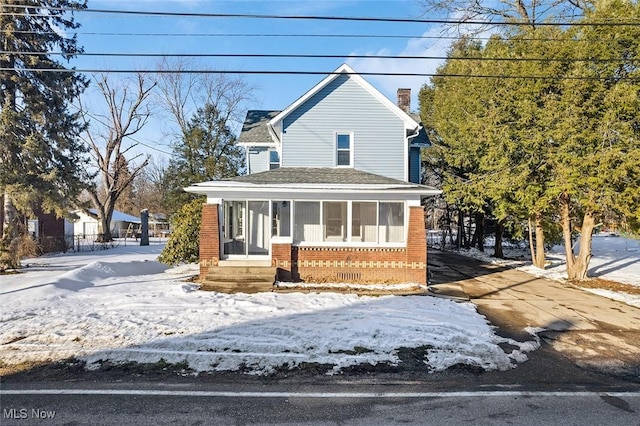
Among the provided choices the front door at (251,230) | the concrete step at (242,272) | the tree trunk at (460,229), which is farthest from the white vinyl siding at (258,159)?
the tree trunk at (460,229)

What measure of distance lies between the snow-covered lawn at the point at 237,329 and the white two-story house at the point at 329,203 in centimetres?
204

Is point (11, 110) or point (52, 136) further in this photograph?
point (52, 136)

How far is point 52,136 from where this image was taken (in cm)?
2005

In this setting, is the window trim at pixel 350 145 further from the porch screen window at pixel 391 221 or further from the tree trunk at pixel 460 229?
the tree trunk at pixel 460 229

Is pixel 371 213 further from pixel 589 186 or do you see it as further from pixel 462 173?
pixel 462 173

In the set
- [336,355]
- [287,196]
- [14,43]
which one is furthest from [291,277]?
[14,43]

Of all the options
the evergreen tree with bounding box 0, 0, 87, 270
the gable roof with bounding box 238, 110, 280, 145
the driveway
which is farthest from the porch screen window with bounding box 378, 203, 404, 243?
the evergreen tree with bounding box 0, 0, 87, 270

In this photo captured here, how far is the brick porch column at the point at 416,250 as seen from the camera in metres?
12.8

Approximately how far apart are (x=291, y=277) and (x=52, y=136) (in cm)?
1630

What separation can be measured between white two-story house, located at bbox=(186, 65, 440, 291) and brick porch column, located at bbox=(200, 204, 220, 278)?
33 millimetres

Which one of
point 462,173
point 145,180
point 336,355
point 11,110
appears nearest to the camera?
point 336,355

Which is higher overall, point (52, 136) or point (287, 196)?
point (52, 136)

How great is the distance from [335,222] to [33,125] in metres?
16.9

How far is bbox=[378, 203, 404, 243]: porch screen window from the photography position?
1350 centimetres
